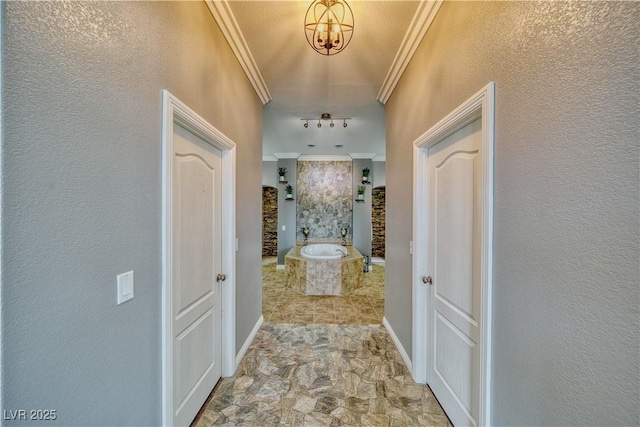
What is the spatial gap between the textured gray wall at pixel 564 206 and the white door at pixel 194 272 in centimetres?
162

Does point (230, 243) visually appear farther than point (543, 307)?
Yes

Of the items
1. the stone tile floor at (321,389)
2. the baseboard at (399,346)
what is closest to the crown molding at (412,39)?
the baseboard at (399,346)

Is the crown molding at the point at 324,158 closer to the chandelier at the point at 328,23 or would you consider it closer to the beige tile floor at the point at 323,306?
the beige tile floor at the point at 323,306

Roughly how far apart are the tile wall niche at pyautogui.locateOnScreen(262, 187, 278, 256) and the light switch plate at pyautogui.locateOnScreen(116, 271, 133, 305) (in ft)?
24.1

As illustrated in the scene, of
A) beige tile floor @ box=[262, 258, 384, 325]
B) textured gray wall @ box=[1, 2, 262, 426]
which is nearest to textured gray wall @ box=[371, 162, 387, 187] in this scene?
beige tile floor @ box=[262, 258, 384, 325]

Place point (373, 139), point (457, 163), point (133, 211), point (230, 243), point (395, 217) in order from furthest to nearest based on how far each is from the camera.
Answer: point (373, 139), point (395, 217), point (230, 243), point (457, 163), point (133, 211)

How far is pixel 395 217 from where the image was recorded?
9.04 feet

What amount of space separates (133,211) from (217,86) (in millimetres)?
1193

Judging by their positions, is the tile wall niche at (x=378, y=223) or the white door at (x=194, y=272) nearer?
the white door at (x=194, y=272)

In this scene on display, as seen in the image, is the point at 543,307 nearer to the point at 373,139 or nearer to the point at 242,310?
the point at 242,310

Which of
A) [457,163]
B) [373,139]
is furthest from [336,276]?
[457,163]

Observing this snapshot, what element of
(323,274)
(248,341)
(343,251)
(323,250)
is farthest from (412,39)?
(323,250)

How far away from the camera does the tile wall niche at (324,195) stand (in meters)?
6.73

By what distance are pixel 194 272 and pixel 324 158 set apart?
540 centimetres
